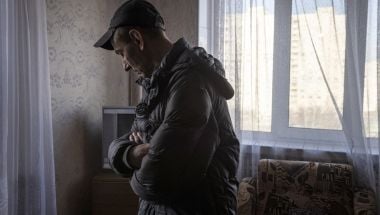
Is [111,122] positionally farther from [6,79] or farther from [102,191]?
[6,79]

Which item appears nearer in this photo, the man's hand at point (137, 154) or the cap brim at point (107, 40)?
the man's hand at point (137, 154)

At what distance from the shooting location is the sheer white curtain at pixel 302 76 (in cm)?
216

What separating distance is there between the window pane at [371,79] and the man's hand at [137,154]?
1700mm

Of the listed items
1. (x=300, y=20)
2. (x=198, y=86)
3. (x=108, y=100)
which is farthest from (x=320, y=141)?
(x=198, y=86)

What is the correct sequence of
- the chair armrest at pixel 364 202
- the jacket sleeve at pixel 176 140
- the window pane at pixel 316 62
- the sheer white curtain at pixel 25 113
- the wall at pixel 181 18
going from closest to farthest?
the jacket sleeve at pixel 176 140
the sheer white curtain at pixel 25 113
the chair armrest at pixel 364 202
the window pane at pixel 316 62
the wall at pixel 181 18

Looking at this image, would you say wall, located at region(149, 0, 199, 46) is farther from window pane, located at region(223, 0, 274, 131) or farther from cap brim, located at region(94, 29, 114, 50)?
cap brim, located at region(94, 29, 114, 50)

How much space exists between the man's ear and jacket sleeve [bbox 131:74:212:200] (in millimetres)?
201

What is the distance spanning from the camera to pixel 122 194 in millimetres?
2293

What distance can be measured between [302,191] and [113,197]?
117 centimetres

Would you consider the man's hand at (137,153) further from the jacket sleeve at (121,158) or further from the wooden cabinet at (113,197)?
the wooden cabinet at (113,197)

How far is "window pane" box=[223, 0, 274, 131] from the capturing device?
2379 millimetres

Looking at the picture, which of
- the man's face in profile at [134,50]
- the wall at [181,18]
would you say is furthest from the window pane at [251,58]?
the man's face in profile at [134,50]

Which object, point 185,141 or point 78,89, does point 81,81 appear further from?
point 185,141

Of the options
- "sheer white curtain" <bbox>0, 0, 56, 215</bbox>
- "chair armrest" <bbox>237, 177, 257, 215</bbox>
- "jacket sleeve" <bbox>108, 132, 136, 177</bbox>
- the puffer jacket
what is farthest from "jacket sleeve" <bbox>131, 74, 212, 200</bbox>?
"chair armrest" <bbox>237, 177, 257, 215</bbox>
